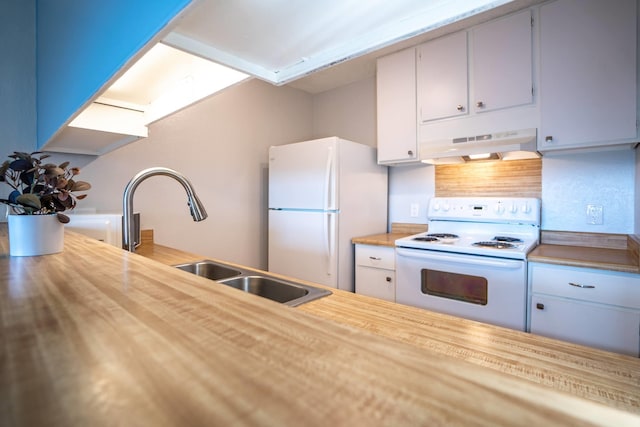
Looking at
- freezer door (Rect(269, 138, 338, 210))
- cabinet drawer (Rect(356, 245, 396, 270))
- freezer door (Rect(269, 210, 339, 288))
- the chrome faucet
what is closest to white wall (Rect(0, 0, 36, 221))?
the chrome faucet

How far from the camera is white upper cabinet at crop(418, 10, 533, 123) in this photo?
6.60 ft

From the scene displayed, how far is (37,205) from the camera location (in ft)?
3.07

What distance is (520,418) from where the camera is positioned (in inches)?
8.6

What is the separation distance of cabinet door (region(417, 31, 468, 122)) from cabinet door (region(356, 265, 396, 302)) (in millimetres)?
1231

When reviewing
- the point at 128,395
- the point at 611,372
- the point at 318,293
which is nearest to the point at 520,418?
the point at 128,395

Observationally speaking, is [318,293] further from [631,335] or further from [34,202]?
[631,335]

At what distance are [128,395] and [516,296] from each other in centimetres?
203

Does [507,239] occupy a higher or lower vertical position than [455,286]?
higher

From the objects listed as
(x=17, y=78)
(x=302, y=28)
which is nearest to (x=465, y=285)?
(x=302, y=28)

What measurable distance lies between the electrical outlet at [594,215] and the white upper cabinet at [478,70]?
0.83 metres

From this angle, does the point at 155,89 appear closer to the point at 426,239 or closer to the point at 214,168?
the point at 214,168

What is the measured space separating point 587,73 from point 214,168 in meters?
2.70

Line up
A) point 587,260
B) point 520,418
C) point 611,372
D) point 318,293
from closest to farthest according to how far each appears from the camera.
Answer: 1. point 520,418
2. point 611,372
3. point 318,293
4. point 587,260

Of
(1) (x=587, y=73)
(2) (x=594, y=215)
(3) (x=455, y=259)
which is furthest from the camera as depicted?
(2) (x=594, y=215)
